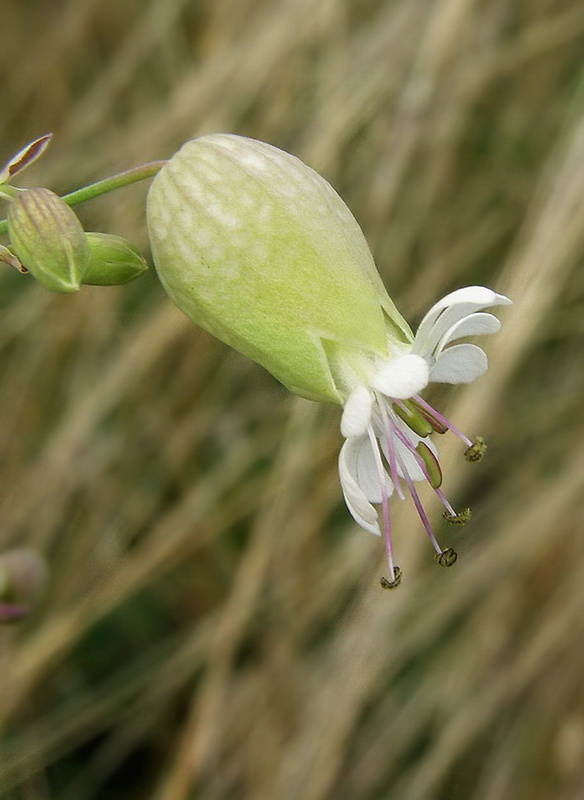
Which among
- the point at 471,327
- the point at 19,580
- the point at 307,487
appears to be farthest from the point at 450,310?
the point at 307,487

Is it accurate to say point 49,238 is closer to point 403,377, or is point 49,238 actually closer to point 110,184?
point 110,184

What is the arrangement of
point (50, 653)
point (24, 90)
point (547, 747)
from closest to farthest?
point (50, 653)
point (547, 747)
point (24, 90)

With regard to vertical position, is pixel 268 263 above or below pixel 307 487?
above

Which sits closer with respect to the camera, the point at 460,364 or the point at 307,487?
the point at 460,364

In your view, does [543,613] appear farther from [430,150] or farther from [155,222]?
[155,222]

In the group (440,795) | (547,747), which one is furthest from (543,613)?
(440,795)
